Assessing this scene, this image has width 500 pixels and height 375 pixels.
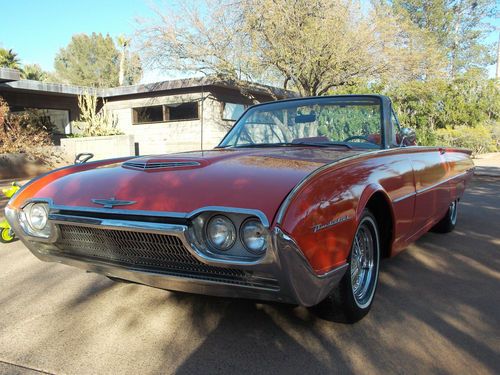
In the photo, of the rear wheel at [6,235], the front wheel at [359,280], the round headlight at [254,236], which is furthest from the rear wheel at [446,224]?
the rear wheel at [6,235]

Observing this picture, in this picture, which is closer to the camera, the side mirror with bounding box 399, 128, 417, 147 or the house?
the side mirror with bounding box 399, 128, 417, 147

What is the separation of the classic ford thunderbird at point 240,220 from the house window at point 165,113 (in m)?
12.9

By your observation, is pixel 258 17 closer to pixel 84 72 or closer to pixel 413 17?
pixel 413 17

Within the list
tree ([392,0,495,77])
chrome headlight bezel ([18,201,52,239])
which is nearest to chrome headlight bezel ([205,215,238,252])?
chrome headlight bezel ([18,201,52,239])

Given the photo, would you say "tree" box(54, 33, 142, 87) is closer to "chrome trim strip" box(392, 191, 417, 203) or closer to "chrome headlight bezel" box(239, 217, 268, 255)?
"chrome trim strip" box(392, 191, 417, 203)

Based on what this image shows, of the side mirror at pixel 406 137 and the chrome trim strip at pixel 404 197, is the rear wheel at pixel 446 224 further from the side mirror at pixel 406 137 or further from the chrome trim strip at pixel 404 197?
the chrome trim strip at pixel 404 197

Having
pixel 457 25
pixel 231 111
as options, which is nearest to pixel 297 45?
pixel 231 111

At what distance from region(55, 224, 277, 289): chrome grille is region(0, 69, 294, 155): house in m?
12.3

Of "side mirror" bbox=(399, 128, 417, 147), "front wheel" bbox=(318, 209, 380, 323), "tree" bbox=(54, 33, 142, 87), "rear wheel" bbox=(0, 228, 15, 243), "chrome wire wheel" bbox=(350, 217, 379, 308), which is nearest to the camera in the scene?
"front wheel" bbox=(318, 209, 380, 323)

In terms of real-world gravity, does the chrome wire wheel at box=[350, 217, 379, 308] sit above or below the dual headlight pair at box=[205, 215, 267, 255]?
below

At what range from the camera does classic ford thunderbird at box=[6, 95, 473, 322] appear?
206 centimetres

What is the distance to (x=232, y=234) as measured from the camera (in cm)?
212

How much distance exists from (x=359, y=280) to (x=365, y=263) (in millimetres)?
127

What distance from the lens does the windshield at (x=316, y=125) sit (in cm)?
363
